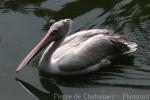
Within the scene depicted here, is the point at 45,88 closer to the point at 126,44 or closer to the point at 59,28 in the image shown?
the point at 59,28

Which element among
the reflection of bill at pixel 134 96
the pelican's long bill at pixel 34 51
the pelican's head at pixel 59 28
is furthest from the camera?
the pelican's head at pixel 59 28

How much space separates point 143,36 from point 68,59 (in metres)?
1.46

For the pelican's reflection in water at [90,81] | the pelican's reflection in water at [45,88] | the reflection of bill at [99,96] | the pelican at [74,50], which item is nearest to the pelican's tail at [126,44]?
the pelican at [74,50]

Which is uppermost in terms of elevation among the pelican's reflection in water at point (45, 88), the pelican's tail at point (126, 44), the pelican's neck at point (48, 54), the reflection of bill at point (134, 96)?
the pelican's tail at point (126, 44)

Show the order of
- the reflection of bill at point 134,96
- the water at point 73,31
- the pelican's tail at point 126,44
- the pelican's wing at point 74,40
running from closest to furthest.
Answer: the reflection of bill at point 134,96, the water at point 73,31, the pelican's wing at point 74,40, the pelican's tail at point 126,44

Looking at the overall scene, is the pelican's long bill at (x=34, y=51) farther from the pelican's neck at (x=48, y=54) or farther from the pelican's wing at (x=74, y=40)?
the pelican's wing at (x=74, y=40)

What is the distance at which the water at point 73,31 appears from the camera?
7516 millimetres

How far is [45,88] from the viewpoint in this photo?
768cm

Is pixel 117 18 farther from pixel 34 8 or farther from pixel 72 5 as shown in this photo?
pixel 34 8

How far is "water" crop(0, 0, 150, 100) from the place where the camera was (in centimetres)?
752

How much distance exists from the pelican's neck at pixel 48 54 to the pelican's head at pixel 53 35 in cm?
7

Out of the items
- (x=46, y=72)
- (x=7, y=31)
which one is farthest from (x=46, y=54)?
(x=7, y=31)

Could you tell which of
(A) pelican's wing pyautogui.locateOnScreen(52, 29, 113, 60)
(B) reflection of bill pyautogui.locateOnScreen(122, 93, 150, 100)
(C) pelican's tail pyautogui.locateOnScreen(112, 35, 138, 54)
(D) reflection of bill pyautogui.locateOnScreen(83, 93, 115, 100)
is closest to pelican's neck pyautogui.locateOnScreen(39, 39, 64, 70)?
(A) pelican's wing pyautogui.locateOnScreen(52, 29, 113, 60)

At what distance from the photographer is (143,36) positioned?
8453 mm
